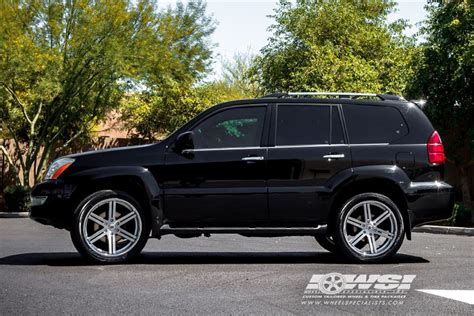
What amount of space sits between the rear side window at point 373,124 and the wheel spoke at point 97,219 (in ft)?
9.88

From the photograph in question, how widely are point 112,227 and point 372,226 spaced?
294 cm

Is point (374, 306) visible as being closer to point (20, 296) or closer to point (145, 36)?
point (20, 296)

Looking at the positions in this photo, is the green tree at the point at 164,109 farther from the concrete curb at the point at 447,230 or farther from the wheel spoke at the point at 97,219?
the wheel spoke at the point at 97,219


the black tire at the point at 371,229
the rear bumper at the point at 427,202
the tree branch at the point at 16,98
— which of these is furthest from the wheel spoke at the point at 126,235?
the tree branch at the point at 16,98

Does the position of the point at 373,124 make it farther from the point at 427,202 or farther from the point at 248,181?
the point at 248,181

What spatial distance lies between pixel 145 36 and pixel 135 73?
1.54 m

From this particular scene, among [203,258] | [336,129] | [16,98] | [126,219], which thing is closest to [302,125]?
[336,129]

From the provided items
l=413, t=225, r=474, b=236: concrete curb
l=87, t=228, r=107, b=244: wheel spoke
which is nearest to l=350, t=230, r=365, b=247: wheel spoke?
l=87, t=228, r=107, b=244: wheel spoke

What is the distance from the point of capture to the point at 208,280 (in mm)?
8031

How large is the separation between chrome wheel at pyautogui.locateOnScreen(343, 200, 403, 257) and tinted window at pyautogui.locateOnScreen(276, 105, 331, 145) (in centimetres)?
89

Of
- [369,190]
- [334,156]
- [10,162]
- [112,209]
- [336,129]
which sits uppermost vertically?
[10,162]

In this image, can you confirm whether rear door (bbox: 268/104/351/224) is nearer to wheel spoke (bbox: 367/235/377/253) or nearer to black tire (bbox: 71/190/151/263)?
wheel spoke (bbox: 367/235/377/253)

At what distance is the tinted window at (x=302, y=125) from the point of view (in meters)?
9.54

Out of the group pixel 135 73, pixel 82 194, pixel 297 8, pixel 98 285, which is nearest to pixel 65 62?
pixel 135 73
